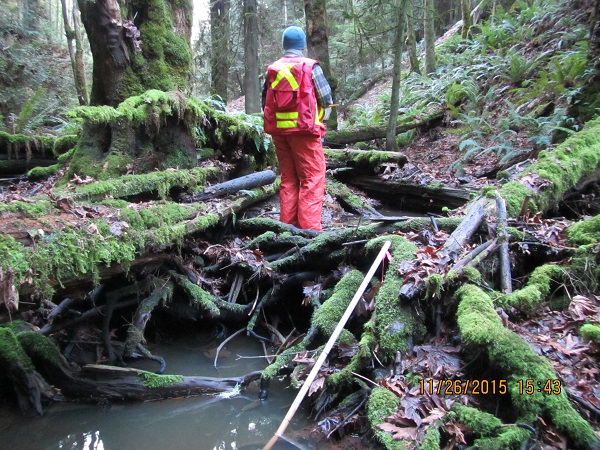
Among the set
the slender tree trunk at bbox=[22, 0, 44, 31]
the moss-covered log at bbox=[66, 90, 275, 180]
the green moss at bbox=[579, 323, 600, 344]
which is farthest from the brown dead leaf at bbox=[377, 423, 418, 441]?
the slender tree trunk at bbox=[22, 0, 44, 31]

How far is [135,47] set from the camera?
6336 millimetres

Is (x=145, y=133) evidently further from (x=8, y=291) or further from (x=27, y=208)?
(x=8, y=291)

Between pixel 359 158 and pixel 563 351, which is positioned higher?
pixel 359 158

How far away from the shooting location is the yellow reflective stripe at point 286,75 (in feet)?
17.8

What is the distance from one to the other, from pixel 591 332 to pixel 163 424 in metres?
3.15

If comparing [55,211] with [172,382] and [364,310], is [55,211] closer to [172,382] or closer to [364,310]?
[172,382]

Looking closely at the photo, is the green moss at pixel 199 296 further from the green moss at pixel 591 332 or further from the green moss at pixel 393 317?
the green moss at pixel 591 332

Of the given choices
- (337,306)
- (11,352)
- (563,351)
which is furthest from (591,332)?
(11,352)

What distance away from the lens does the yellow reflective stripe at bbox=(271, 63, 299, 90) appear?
5438mm

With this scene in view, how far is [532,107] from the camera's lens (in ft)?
34.7

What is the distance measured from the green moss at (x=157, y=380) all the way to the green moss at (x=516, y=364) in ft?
8.15

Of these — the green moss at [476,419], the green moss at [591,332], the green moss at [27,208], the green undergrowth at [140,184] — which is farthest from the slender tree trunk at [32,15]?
the green moss at [591,332]

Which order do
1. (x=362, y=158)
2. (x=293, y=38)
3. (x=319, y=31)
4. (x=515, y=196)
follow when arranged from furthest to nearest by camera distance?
(x=319, y=31), (x=362, y=158), (x=293, y=38), (x=515, y=196)

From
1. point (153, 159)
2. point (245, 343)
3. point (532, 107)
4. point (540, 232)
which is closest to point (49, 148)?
point (153, 159)
